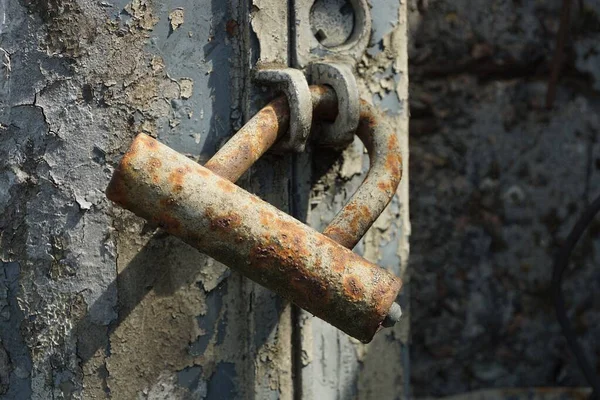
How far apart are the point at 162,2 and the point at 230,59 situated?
0.08m

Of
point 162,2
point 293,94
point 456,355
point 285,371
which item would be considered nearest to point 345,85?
point 293,94

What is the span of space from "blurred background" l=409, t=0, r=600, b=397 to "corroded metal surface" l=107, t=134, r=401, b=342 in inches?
33.2

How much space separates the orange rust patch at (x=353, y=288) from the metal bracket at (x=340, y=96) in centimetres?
18

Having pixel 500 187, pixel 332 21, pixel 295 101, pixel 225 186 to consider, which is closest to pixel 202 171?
pixel 225 186

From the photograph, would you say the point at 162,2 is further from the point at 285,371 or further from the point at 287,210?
the point at 285,371

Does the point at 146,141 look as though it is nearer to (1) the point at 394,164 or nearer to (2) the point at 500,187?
(1) the point at 394,164

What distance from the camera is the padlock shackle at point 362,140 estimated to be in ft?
2.15

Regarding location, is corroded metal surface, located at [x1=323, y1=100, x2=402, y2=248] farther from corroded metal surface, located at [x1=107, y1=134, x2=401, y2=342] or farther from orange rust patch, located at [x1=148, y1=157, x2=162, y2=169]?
orange rust patch, located at [x1=148, y1=157, x2=162, y2=169]

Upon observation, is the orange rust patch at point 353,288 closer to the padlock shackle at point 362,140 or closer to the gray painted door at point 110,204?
the padlock shackle at point 362,140

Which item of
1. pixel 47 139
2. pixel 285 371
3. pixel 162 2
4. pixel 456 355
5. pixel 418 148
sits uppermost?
pixel 162 2

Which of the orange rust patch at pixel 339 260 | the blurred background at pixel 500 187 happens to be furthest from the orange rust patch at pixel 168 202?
the blurred background at pixel 500 187

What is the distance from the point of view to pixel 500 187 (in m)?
1.49

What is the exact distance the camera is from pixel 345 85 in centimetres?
73

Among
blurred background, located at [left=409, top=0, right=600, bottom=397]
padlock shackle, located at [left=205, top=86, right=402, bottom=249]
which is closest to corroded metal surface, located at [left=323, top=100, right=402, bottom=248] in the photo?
padlock shackle, located at [left=205, top=86, right=402, bottom=249]
